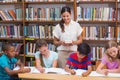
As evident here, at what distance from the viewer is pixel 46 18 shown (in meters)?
4.97

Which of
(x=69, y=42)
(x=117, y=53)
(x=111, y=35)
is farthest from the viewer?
(x=111, y=35)

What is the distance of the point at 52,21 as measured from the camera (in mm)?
4922

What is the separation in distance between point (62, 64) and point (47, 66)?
374 millimetres

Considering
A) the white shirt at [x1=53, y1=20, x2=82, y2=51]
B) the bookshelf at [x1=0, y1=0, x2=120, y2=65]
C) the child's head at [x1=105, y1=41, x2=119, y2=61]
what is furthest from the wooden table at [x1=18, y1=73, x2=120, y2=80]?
the bookshelf at [x1=0, y1=0, x2=120, y2=65]

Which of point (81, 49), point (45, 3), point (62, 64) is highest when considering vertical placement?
point (45, 3)

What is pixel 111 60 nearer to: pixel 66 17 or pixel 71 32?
pixel 71 32

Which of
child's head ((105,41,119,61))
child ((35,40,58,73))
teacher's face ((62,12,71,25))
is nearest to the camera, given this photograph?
child's head ((105,41,119,61))

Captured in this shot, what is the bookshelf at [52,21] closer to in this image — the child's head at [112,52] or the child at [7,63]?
the child's head at [112,52]

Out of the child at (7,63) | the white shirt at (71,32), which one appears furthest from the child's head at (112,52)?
the child at (7,63)

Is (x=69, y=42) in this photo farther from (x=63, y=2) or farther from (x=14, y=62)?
(x=63, y=2)

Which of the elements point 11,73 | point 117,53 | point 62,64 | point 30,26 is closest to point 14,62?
point 11,73

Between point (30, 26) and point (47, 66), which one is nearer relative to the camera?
point (47, 66)

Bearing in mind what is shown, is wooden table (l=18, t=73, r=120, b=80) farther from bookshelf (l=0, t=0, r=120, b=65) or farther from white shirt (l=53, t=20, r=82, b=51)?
bookshelf (l=0, t=0, r=120, b=65)

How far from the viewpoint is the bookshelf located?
15.7ft
